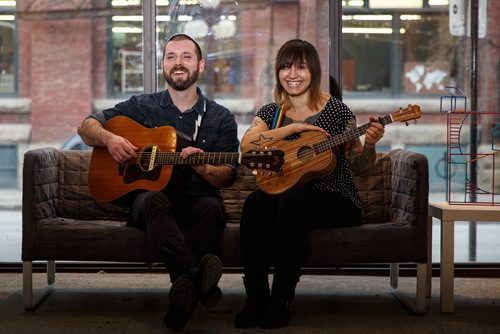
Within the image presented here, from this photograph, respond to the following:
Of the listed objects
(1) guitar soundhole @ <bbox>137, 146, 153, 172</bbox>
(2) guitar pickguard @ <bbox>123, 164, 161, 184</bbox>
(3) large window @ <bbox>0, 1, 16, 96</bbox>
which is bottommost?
(2) guitar pickguard @ <bbox>123, 164, 161, 184</bbox>

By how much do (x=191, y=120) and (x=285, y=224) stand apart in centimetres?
72

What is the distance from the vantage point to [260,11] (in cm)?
500

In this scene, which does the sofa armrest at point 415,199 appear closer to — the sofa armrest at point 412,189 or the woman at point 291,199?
the sofa armrest at point 412,189

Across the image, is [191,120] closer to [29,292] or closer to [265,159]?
[265,159]

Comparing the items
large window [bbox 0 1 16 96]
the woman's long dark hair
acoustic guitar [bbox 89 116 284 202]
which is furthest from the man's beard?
large window [bbox 0 1 16 96]

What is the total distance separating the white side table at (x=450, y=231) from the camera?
3820mm

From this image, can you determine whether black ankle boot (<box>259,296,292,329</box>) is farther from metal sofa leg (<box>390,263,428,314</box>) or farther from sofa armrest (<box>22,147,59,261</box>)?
sofa armrest (<box>22,147,59,261</box>)

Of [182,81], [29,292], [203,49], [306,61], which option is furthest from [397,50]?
[29,292]

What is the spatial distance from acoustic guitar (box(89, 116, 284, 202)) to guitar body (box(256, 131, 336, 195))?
3cm

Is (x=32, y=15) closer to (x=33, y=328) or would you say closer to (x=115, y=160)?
(x=115, y=160)

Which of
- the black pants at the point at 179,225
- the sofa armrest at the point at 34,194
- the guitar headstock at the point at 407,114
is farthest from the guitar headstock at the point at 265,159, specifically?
the sofa armrest at the point at 34,194

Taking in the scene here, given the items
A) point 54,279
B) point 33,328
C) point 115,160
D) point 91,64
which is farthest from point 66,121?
point 33,328

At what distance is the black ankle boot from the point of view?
11.3 feet

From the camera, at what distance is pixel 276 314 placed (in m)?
3.45
